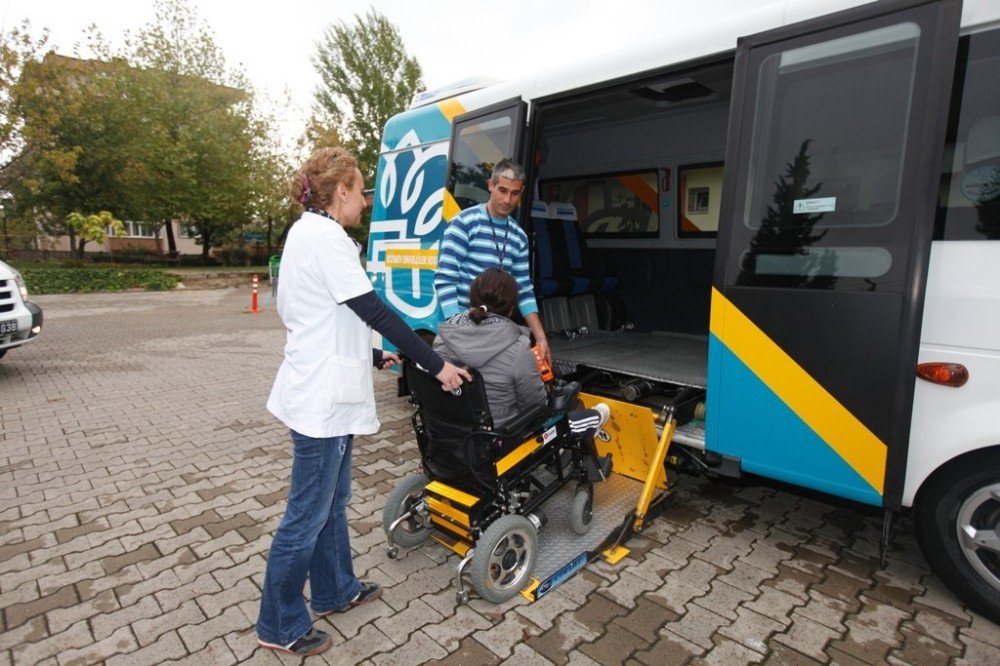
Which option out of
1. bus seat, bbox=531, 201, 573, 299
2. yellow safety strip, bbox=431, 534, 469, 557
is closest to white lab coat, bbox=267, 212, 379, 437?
yellow safety strip, bbox=431, 534, 469, 557

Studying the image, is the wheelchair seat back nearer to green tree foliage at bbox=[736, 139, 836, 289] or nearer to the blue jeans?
the blue jeans

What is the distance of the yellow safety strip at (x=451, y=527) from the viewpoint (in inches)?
113

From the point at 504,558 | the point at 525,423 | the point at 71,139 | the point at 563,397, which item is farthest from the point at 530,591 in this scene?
the point at 71,139

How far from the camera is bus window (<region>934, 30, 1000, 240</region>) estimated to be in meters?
2.38

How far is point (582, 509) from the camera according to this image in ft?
10.7

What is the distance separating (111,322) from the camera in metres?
12.9

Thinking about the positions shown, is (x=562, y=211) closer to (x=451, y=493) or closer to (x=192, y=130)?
(x=451, y=493)

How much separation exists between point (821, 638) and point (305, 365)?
98.4 inches

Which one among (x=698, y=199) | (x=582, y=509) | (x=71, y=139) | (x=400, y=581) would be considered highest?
(x=71, y=139)

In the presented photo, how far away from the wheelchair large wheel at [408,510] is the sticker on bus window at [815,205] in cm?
236

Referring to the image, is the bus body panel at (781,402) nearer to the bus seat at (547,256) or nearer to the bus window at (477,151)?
the bus window at (477,151)

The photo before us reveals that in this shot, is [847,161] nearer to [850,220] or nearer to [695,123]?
[850,220]

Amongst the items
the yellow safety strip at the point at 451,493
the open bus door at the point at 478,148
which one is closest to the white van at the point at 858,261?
the open bus door at the point at 478,148

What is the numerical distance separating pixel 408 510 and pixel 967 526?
2.62m
